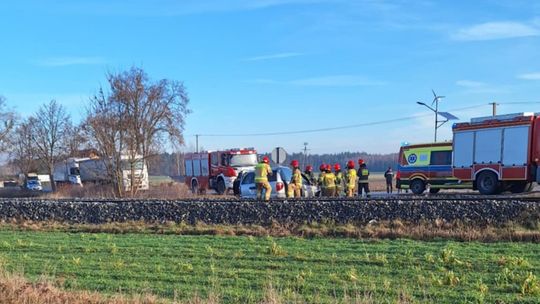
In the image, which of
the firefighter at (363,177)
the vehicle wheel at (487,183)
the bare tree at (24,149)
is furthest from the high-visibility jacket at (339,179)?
the bare tree at (24,149)

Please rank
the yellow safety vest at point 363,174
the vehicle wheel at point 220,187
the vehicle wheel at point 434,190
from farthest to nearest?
the vehicle wheel at point 220,187, the vehicle wheel at point 434,190, the yellow safety vest at point 363,174

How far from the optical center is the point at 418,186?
96.0 feet

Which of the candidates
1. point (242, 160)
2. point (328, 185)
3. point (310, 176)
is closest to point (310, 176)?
point (310, 176)

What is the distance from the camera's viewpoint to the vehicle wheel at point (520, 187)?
74.2ft

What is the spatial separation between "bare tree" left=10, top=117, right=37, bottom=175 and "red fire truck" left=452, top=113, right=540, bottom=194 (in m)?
40.9

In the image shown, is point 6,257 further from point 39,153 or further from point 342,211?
point 39,153

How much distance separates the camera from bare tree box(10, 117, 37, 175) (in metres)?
54.2

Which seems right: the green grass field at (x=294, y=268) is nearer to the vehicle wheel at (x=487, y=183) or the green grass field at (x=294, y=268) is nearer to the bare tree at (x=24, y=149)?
the vehicle wheel at (x=487, y=183)

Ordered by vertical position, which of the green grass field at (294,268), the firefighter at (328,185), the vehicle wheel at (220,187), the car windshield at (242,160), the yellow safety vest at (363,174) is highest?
the car windshield at (242,160)

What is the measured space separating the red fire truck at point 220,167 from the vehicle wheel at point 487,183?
1270 cm

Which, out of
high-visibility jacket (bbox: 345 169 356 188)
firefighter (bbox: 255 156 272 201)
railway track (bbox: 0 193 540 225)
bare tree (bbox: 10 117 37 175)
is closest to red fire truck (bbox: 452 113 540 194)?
high-visibility jacket (bbox: 345 169 356 188)

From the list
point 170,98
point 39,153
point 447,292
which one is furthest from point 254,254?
point 39,153

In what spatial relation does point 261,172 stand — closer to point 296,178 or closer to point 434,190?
point 296,178

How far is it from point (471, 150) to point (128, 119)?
19.3 metres
